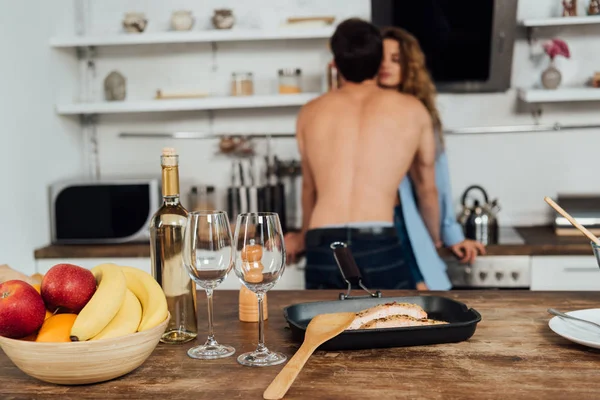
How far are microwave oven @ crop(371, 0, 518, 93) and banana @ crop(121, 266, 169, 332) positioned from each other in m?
2.39

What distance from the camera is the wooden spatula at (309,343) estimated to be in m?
1.16

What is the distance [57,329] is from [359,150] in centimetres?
162

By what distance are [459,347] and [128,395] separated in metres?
0.60

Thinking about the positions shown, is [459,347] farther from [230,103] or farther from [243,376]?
[230,103]

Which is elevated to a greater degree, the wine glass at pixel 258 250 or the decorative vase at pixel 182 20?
the decorative vase at pixel 182 20

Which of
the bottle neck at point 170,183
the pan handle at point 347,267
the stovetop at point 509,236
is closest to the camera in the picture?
the bottle neck at point 170,183

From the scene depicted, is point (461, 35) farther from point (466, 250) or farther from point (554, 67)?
point (466, 250)

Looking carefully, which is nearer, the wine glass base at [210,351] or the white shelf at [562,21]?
the wine glass base at [210,351]

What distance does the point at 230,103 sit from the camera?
349 centimetres

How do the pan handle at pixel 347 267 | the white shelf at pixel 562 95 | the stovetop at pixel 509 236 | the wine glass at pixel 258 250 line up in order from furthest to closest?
the white shelf at pixel 562 95 → the stovetop at pixel 509 236 → the pan handle at pixel 347 267 → the wine glass at pixel 258 250

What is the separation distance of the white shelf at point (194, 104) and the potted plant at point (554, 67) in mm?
1061

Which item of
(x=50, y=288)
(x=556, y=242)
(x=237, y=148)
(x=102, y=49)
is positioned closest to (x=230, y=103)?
(x=237, y=148)

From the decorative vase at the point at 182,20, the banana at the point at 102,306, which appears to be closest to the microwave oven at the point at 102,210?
the decorative vase at the point at 182,20

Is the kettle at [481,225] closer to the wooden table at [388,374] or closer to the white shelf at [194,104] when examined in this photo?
the white shelf at [194,104]
